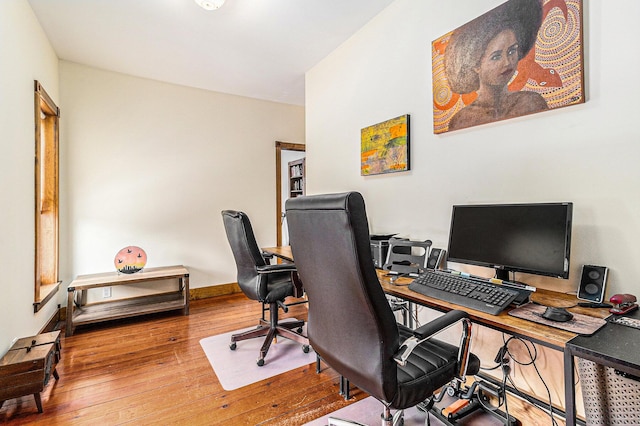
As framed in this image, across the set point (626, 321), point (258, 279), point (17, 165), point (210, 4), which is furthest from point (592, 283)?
point (17, 165)

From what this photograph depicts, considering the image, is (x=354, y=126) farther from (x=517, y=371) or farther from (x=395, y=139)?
(x=517, y=371)

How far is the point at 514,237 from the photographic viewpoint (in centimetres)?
148

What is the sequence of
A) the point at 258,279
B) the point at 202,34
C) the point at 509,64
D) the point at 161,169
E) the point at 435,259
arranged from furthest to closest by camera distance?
the point at 161,169 < the point at 202,34 < the point at 258,279 < the point at 435,259 < the point at 509,64

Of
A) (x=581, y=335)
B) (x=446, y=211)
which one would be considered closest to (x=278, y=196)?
(x=446, y=211)

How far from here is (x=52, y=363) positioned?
2051mm

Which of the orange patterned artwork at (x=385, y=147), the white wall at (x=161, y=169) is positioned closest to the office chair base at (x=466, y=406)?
the orange patterned artwork at (x=385, y=147)

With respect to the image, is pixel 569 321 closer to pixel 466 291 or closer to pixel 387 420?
pixel 466 291

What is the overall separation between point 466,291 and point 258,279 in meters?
1.52

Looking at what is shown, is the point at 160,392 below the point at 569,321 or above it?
below

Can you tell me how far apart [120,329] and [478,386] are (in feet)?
10.4

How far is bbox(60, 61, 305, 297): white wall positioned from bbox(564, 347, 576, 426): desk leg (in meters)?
3.91

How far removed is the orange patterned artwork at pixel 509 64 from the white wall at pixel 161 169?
9.77 ft

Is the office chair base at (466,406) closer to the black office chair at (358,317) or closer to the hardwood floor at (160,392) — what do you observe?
the hardwood floor at (160,392)

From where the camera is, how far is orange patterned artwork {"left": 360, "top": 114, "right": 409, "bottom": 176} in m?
2.31
